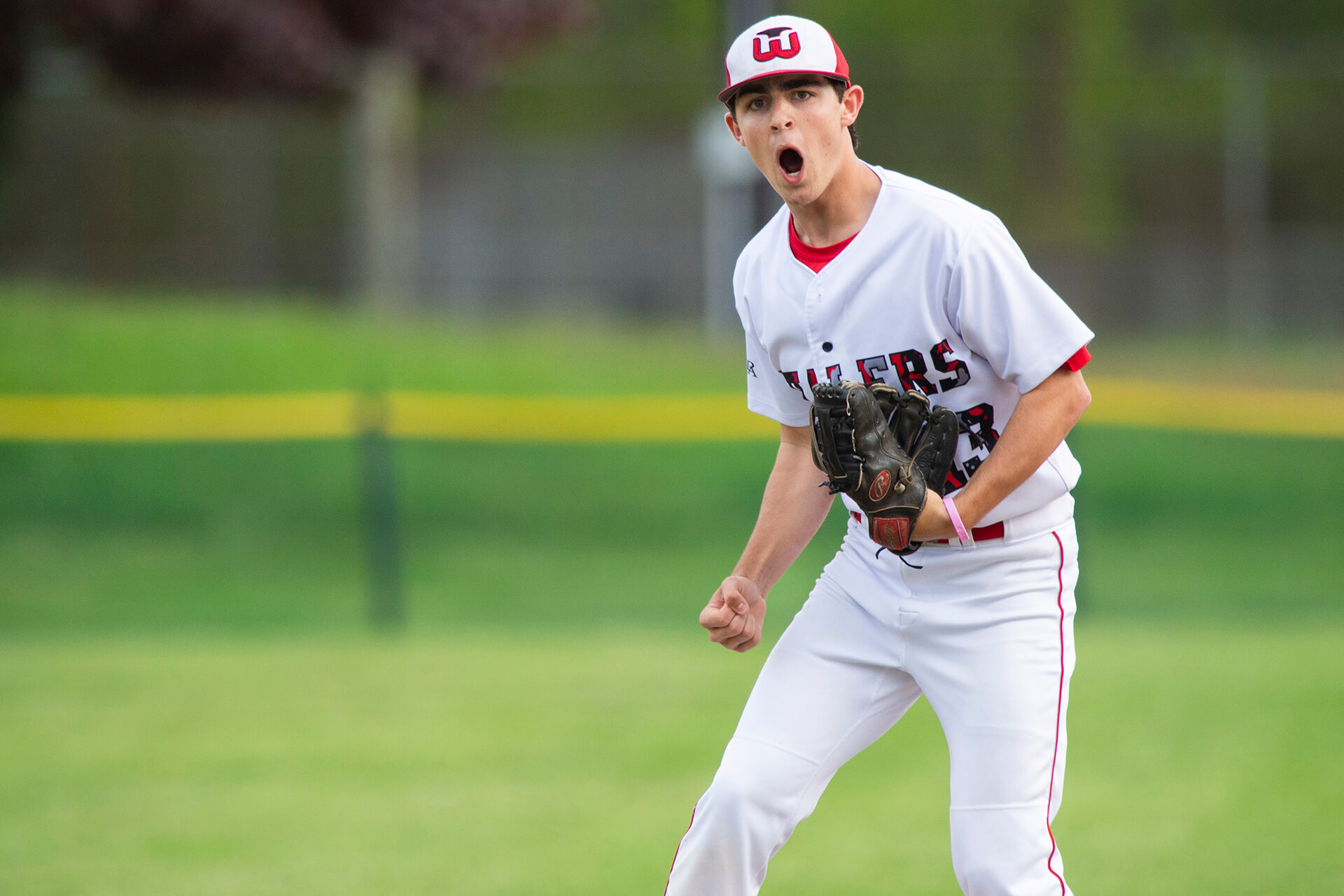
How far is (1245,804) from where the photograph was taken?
5.36m

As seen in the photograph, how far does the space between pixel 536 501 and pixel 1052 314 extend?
811cm

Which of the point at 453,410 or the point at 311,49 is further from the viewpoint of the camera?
the point at 311,49

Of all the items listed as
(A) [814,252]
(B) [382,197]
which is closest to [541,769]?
(A) [814,252]

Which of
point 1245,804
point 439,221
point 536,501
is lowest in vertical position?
point 1245,804

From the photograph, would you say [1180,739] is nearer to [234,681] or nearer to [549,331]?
[234,681]

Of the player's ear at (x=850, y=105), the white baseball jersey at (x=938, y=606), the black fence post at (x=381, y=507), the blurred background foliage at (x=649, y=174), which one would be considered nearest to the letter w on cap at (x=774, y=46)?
the player's ear at (x=850, y=105)

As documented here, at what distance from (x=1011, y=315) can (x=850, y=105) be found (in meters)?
0.56

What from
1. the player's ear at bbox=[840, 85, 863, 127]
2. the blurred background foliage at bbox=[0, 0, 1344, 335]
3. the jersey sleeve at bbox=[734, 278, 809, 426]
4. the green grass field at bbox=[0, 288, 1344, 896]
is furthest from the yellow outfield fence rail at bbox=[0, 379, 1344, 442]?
the blurred background foliage at bbox=[0, 0, 1344, 335]

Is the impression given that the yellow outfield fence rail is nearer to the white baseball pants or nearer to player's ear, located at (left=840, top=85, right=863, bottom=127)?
the white baseball pants

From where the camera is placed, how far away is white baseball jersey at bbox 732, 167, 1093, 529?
9.52 feet

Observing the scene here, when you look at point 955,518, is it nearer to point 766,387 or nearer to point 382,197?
point 766,387

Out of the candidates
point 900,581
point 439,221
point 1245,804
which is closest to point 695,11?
point 439,221

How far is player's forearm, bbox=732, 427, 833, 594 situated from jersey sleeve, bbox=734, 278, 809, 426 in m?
0.05

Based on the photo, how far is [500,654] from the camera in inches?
321
